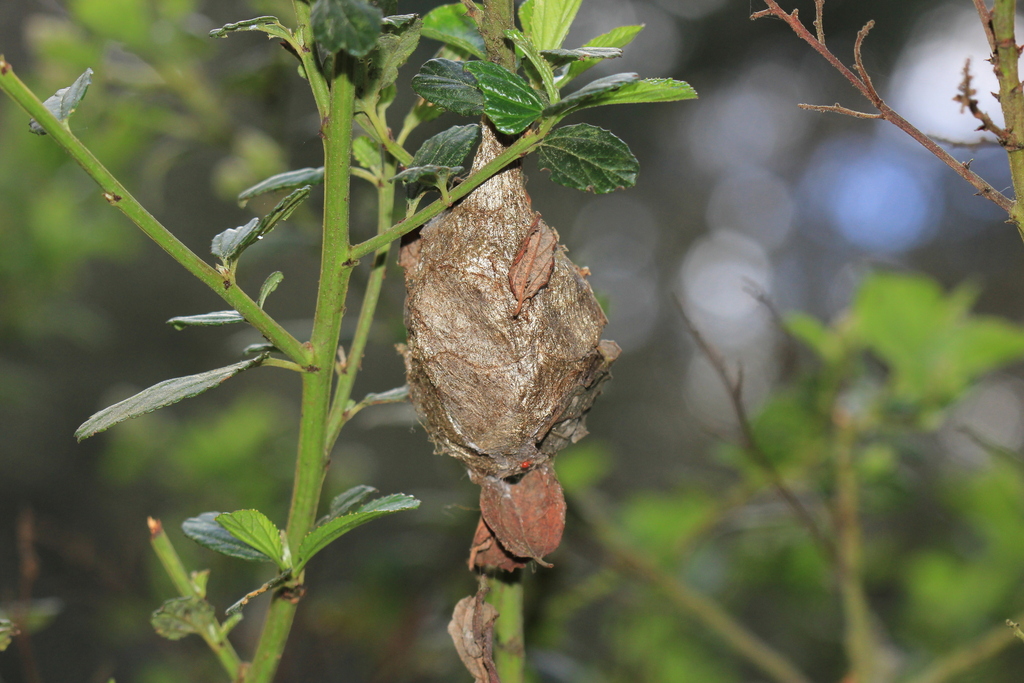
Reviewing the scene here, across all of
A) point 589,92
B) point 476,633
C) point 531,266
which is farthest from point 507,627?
point 589,92

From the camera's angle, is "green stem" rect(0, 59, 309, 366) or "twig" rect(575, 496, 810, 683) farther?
"twig" rect(575, 496, 810, 683)

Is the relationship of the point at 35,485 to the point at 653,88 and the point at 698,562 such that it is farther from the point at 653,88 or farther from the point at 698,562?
the point at 653,88

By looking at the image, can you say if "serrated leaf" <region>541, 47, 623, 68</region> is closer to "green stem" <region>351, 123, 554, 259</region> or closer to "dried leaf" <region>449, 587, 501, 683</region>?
"green stem" <region>351, 123, 554, 259</region>

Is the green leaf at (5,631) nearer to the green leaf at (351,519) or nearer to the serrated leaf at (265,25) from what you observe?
the green leaf at (351,519)

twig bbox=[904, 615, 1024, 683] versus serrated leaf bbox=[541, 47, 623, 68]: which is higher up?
serrated leaf bbox=[541, 47, 623, 68]

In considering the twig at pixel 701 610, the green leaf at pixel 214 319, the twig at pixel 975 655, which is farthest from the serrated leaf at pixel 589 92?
the twig at pixel 701 610

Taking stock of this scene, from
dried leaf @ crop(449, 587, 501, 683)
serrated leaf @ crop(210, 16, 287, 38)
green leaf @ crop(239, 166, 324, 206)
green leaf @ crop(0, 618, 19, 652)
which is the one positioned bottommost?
green leaf @ crop(0, 618, 19, 652)

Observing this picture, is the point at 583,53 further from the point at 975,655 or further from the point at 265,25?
the point at 975,655

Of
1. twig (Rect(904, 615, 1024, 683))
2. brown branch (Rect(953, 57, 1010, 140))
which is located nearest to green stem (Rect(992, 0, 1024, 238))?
brown branch (Rect(953, 57, 1010, 140))

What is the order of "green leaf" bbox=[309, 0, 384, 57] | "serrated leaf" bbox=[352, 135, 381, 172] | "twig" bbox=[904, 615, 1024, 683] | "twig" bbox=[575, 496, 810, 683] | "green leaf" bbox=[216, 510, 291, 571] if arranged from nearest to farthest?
"green leaf" bbox=[309, 0, 384, 57] → "green leaf" bbox=[216, 510, 291, 571] → "serrated leaf" bbox=[352, 135, 381, 172] → "twig" bbox=[904, 615, 1024, 683] → "twig" bbox=[575, 496, 810, 683]
